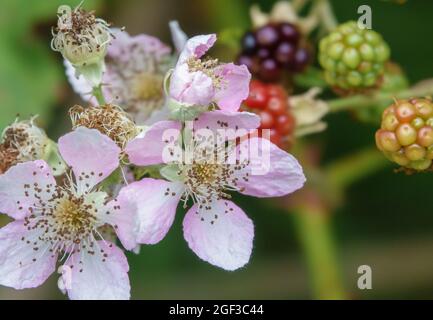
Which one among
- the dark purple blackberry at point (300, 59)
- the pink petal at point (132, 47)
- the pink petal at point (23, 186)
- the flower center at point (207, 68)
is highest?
the pink petal at point (132, 47)

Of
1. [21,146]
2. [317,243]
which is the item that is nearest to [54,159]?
[21,146]

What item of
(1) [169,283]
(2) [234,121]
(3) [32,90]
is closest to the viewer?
(2) [234,121]

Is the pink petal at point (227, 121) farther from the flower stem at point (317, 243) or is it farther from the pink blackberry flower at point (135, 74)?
the flower stem at point (317, 243)

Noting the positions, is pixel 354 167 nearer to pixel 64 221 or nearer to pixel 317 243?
pixel 317 243

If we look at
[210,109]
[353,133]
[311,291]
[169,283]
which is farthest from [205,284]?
[210,109]

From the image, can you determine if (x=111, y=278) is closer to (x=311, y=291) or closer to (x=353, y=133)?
(x=311, y=291)

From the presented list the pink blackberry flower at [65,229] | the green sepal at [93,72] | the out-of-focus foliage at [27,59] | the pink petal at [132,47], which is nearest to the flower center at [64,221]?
the pink blackberry flower at [65,229]
